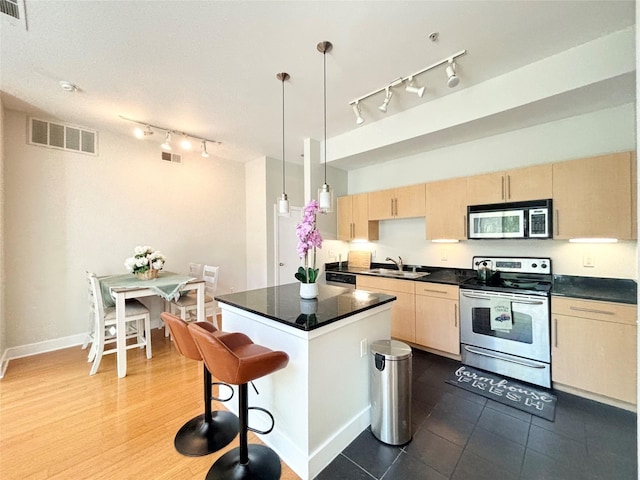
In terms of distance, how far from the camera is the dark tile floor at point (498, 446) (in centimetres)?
152

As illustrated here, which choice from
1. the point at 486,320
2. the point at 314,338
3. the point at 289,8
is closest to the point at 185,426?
the point at 314,338

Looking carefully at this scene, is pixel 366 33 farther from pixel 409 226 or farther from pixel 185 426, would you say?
pixel 185 426

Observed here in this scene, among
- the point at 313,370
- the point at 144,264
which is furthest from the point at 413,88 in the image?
the point at 144,264

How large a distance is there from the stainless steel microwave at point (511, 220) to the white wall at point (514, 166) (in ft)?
1.03

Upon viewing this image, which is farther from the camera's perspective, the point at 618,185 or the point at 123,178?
the point at 123,178

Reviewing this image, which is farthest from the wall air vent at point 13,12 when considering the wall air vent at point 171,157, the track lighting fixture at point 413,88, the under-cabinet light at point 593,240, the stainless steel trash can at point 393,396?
the under-cabinet light at point 593,240

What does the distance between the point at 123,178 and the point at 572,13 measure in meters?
4.99

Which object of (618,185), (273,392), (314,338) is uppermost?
(618,185)

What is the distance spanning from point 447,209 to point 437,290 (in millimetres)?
1022

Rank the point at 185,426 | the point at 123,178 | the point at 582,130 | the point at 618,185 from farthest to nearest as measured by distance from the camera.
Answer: the point at 123,178 → the point at 582,130 → the point at 618,185 → the point at 185,426

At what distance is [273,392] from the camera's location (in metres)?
1.75

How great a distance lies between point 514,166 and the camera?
2.96 metres

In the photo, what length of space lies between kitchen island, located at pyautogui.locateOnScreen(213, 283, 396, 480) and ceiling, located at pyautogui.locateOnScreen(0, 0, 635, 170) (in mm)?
1992

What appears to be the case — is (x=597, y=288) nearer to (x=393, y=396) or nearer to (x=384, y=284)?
(x=384, y=284)
